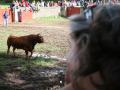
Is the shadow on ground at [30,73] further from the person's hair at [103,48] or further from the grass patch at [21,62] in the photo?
the person's hair at [103,48]

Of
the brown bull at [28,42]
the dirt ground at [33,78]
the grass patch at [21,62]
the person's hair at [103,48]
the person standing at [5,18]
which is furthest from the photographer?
the person standing at [5,18]

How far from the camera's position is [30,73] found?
36.9 ft

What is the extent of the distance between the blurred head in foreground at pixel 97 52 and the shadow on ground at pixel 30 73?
27.0 ft

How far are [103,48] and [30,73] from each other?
10.2m

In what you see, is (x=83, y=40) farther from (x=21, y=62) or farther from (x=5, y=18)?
(x=5, y=18)

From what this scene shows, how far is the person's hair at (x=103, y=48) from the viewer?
1075 mm

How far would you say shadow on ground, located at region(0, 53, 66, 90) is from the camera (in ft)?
32.1

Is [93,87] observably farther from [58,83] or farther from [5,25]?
[5,25]

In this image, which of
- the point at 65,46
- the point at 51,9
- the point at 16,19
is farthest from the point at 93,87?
the point at 51,9

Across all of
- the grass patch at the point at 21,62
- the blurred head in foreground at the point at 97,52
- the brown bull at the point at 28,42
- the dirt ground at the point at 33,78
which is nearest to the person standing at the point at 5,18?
the brown bull at the point at 28,42

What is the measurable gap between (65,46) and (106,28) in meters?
16.4

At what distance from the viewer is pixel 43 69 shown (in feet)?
39.1

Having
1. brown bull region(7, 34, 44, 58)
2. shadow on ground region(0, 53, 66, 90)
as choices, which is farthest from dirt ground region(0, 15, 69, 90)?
brown bull region(7, 34, 44, 58)

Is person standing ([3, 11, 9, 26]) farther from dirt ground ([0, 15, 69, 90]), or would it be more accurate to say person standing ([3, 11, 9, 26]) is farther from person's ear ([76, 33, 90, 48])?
person's ear ([76, 33, 90, 48])
